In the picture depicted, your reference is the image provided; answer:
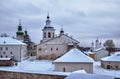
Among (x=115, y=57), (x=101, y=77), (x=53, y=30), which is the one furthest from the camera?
(x=53, y=30)

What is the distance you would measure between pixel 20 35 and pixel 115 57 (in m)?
28.0

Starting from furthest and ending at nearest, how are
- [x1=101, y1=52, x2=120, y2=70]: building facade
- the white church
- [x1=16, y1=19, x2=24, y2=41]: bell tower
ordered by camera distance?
[x1=16, y1=19, x2=24, y2=41]: bell tower < the white church < [x1=101, y1=52, x2=120, y2=70]: building facade

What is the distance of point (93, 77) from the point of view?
7.50m

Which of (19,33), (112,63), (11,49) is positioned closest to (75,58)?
(112,63)

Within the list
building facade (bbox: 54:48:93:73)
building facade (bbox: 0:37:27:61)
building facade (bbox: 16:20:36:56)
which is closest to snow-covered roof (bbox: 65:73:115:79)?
building facade (bbox: 54:48:93:73)

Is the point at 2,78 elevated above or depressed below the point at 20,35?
below

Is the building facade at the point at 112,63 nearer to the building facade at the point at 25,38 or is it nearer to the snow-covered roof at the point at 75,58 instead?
the snow-covered roof at the point at 75,58

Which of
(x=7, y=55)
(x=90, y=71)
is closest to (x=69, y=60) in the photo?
(x=90, y=71)

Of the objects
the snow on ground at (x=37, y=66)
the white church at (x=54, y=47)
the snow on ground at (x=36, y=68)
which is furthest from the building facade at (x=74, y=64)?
the white church at (x=54, y=47)

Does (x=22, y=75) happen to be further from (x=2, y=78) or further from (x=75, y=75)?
(x=75, y=75)

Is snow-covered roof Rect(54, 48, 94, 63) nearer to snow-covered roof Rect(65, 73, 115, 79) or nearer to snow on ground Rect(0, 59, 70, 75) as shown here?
snow on ground Rect(0, 59, 70, 75)

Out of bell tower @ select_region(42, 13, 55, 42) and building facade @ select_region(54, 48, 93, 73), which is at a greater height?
bell tower @ select_region(42, 13, 55, 42)

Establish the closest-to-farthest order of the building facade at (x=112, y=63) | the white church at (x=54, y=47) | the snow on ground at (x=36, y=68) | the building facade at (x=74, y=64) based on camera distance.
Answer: the snow on ground at (x=36, y=68) → the building facade at (x=74, y=64) → the building facade at (x=112, y=63) → the white church at (x=54, y=47)

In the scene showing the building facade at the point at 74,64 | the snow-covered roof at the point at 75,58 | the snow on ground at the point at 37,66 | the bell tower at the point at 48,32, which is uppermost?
the bell tower at the point at 48,32
